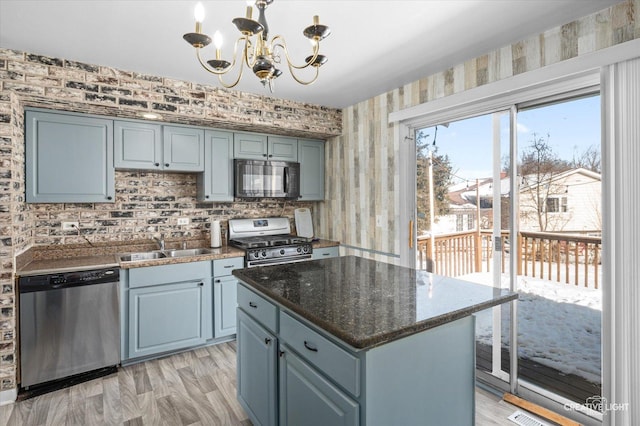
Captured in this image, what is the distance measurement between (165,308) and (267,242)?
1.18 metres

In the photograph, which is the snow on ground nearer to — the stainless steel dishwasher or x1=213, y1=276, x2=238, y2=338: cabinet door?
x1=213, y1=276, x2=238, y2=338: cabinet door

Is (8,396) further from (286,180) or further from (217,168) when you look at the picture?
(286,180)

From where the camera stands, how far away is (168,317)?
124 inches

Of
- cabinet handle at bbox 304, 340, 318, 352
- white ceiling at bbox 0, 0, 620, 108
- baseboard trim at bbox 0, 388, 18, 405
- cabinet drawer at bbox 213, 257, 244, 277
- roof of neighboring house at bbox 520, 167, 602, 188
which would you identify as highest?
white ceiling at bbox 0, 0, 620, 108

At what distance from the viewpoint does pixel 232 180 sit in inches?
151

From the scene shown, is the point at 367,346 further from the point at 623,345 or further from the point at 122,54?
the point at 122,54

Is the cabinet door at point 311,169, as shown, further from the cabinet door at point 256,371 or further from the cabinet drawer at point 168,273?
the cabinet door at point 256,371

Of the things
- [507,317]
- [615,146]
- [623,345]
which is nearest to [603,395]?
[623,345]

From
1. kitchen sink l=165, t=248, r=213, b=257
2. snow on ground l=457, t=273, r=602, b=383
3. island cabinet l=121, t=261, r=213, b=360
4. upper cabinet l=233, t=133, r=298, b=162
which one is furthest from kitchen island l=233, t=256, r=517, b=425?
upper cabinet l=233, t=133, r=298, b=162

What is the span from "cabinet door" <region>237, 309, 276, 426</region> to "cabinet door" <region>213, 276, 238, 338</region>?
1.25m

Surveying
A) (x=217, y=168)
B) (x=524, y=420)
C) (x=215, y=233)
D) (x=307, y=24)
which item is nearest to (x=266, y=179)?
(x=217, y=168)

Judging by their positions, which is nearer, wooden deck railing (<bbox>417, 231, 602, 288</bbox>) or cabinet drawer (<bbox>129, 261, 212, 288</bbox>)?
wooden deck railing (<bbox>417, 231, 602, 288</bbox>)

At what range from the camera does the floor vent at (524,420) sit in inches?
86.9

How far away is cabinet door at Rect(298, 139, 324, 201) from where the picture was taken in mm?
4340
